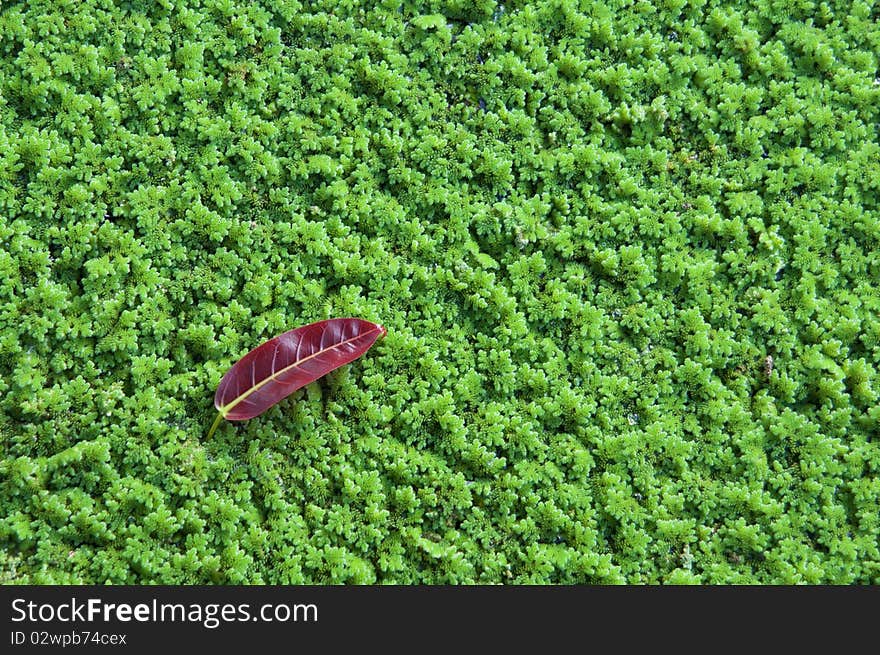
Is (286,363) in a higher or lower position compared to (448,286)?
lower

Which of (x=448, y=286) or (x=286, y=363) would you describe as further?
(x=448, y=286)

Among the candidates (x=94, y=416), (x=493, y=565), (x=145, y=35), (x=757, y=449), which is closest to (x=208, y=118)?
(x=145, y=35)

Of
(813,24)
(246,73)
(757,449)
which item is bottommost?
(757,449)

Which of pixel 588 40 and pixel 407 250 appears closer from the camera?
pixel 407 250

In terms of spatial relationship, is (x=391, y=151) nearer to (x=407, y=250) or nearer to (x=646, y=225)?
(x=407, y=250)
